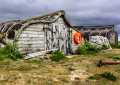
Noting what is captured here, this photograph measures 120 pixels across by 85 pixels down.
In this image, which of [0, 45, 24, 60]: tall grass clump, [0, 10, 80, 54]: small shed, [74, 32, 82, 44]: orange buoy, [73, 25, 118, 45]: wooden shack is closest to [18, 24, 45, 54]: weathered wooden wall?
[0, 10, 80, 54]: small shed

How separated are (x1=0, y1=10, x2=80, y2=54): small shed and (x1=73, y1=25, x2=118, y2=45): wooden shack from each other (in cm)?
1335

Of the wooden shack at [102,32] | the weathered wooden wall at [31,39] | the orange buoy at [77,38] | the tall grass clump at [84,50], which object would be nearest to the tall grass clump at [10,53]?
the weathered wooden wall at [31,39]

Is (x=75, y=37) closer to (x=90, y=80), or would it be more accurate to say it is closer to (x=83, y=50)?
(x=83, y=50)

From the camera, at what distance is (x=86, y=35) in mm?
27156

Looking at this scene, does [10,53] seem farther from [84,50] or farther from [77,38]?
[84,50]

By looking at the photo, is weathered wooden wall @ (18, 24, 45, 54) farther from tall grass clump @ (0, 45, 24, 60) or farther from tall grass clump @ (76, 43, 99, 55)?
tall grass clump @ (76, 43, 99, 55)

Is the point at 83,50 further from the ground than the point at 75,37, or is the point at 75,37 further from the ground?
the point at 75,37

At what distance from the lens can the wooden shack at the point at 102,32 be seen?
24250 mm

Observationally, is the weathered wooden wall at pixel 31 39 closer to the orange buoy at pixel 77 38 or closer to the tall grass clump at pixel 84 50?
the orange buoy at pixel 77 38

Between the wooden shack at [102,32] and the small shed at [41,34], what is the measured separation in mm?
13345

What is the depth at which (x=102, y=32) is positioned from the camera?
25.0 metres

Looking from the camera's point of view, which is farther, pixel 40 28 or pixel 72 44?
pixel 72 44

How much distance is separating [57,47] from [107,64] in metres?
4.85

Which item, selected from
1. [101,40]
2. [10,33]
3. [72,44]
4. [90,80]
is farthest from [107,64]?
[101,40]
